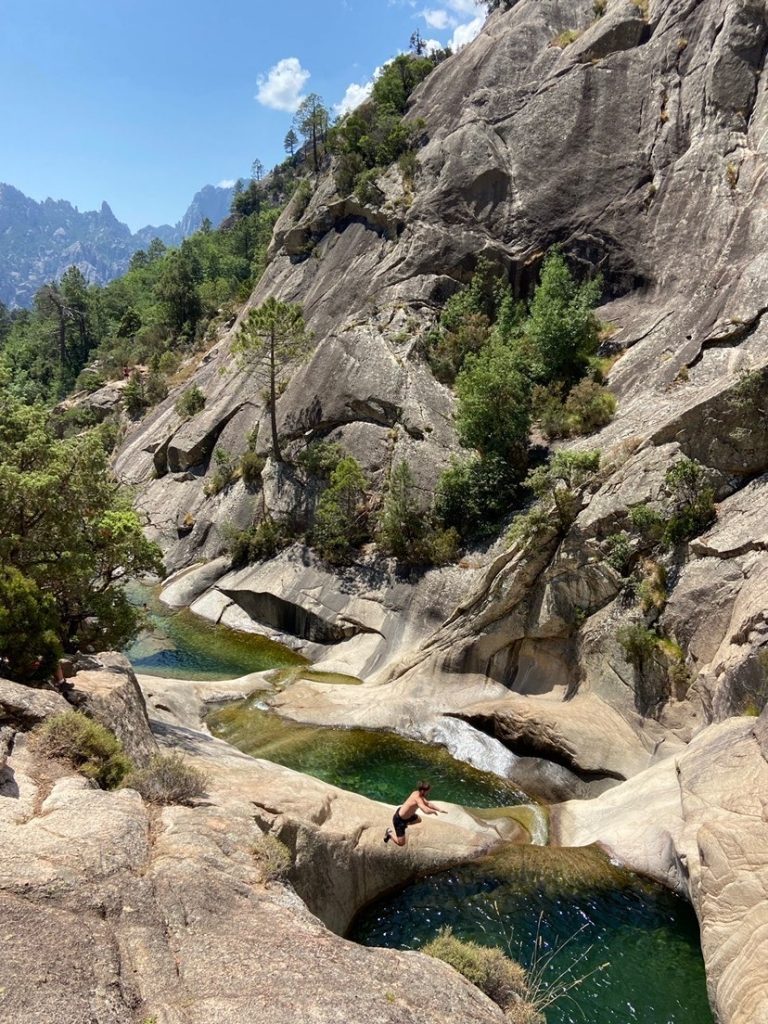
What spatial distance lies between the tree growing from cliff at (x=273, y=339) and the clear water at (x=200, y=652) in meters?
11.2

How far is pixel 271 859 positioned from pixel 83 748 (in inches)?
151

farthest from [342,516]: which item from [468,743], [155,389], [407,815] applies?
[155,389]

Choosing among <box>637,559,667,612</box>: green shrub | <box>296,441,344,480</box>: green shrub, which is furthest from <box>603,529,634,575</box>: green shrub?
<box>296,441,344,480</box>: green shrub

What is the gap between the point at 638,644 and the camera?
60.1 ft

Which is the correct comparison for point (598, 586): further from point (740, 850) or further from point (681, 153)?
point (681, 153)

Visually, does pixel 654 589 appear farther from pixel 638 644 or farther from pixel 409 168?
pixel 409 168

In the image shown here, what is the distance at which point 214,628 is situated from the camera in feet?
98.8

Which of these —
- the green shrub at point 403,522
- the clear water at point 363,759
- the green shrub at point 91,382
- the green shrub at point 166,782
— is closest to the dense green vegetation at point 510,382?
the green shrub at point 403,522

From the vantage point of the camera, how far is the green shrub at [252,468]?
3638 centimetres

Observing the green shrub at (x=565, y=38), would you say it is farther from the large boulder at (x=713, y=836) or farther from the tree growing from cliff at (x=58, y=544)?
the large boulder at (x=713, y=836)

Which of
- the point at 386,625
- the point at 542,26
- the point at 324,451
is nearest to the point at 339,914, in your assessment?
the point at 386,625

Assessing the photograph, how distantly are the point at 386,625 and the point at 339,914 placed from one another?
15331 millimetres

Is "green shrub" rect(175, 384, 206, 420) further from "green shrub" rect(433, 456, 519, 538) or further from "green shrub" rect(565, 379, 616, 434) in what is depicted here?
"green shrub" rect(565, 379, 616, 434)

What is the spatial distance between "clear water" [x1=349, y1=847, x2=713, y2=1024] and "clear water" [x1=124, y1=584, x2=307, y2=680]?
14785mm
